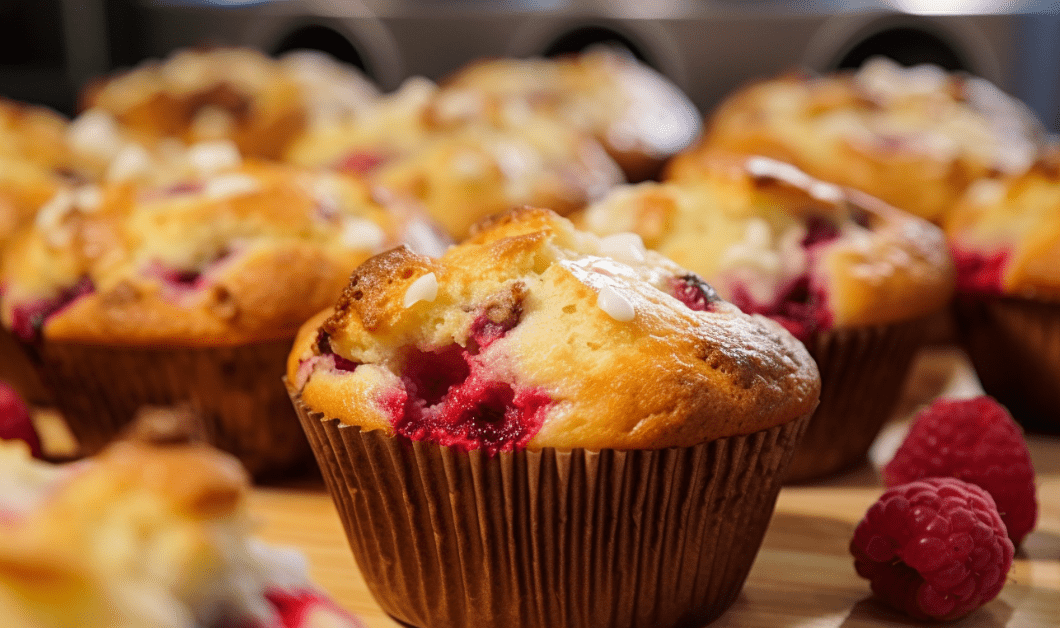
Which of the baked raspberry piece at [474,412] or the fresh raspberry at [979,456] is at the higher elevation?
the baked raspberry piece at [474,412]

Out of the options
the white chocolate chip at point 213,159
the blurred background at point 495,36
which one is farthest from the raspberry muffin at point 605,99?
the white chocolate chip at point 213,159

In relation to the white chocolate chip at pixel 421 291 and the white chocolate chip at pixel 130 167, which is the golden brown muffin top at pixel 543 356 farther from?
the white chocolate chip at pixel 130 167

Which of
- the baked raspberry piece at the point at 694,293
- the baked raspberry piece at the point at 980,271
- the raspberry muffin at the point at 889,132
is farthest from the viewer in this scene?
the raspberry muffin at the point at 889,132

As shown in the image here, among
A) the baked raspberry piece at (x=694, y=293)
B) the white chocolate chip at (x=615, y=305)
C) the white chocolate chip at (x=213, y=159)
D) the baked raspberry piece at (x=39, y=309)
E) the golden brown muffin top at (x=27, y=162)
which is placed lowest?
the baked raspberry piece at (x=39, y=309)

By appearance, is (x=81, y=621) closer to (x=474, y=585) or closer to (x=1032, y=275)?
(x=474, y=585)

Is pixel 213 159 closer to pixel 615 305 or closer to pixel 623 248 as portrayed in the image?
pixel 623 248

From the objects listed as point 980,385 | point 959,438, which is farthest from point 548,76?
point 959,438

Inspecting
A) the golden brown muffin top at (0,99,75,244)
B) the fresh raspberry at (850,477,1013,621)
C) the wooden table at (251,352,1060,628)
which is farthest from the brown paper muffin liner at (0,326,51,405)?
the fresh raspberry at (850,477,1013,621)

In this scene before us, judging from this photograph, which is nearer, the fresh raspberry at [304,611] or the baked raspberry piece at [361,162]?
the fresh raspberry at [304,611]
